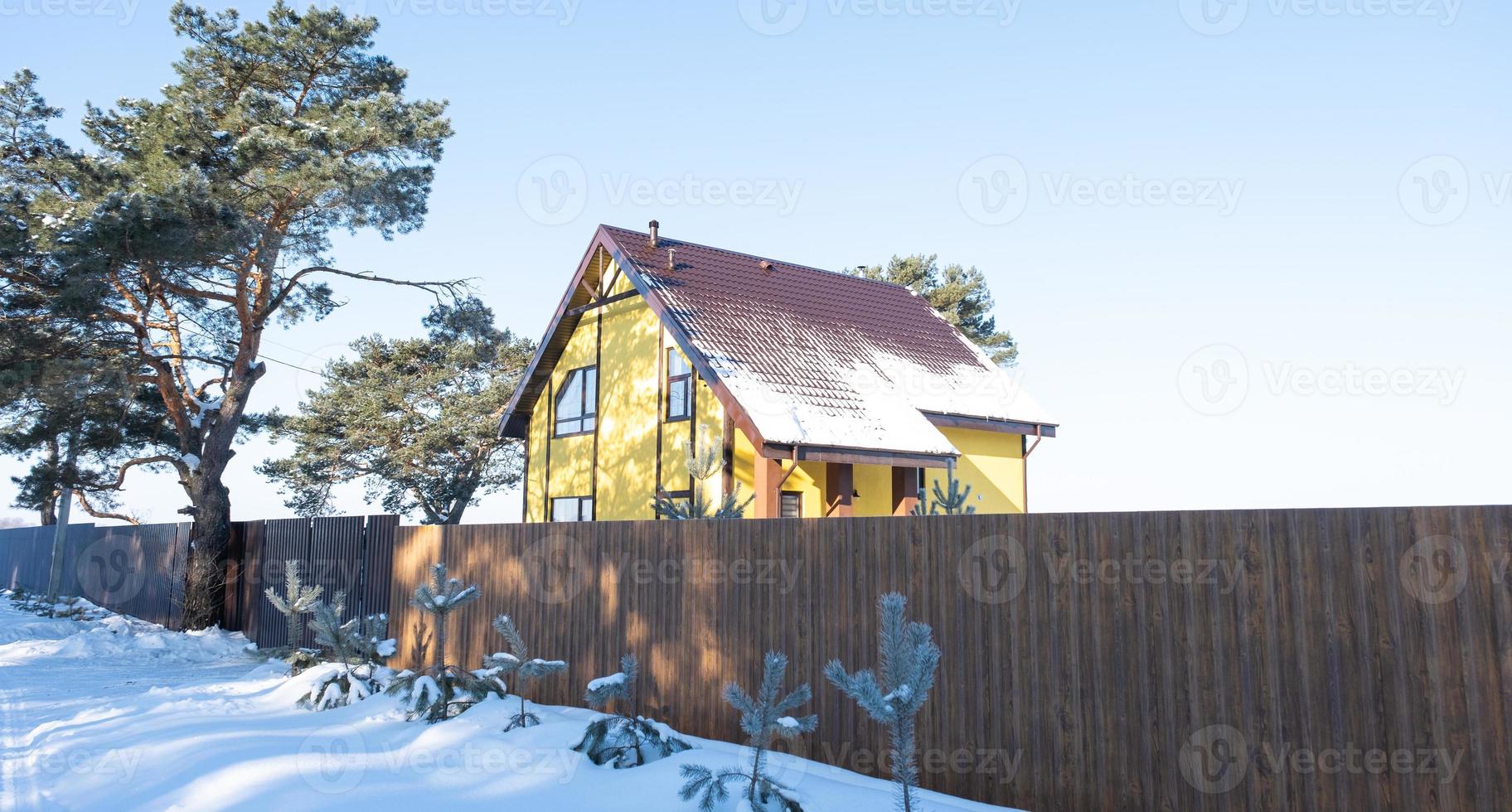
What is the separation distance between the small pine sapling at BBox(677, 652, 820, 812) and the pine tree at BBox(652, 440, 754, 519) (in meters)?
4.46

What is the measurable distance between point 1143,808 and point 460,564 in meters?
7.53

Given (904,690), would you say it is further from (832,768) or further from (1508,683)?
(1508,683)

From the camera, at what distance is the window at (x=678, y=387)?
55.0 feet

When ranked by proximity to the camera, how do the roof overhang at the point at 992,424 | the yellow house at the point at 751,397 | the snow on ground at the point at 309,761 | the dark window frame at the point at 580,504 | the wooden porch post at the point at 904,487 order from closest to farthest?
1. the snow on ground at the point at 309,761
2. the yellow house at the point at 751,397
3. the wooden porch post at the point at 904,487
4. the roof overhang at the point at 992,424
5. the dark window frame at the point at 580,504

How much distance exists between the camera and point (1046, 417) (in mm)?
20641

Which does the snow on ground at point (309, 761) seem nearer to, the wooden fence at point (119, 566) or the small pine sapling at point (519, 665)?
the small pine sapling at point (519, 665)

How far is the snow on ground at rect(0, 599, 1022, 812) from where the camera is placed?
616 cm

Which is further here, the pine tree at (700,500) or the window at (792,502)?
the window at (792,502)

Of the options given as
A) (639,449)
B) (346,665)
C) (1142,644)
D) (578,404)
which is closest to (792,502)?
(639,449)

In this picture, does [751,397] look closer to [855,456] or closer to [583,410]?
[855,456]

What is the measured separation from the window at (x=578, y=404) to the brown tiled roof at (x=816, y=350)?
1.04 m

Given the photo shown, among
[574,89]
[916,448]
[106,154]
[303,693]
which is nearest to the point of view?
[303,693]

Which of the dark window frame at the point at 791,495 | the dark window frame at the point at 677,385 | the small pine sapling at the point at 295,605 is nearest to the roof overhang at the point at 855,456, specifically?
the dark window frame at the point at 791,495

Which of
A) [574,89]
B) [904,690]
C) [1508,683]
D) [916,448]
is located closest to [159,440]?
[574,89]
